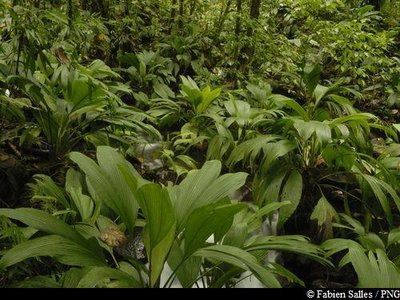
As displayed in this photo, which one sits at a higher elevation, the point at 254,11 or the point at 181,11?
the point at 254,11

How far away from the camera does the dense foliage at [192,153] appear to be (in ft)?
5.37

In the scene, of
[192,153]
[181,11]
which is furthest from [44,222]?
[181,11]

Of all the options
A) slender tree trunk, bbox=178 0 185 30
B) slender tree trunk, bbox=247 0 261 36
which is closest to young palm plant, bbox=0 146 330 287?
slender tree trunk, bbox=247 0 261 36

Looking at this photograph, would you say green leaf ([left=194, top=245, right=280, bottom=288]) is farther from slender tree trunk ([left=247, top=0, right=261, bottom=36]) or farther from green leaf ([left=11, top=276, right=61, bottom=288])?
slender tree trunk ([left=247, top=0, right=261, bottom=36])

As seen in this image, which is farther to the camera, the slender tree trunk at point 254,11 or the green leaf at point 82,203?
the slender tree trunk at point 254,11

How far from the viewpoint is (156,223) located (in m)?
1.53

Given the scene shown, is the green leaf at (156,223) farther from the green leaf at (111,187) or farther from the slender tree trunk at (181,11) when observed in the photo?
the slender tree trunk at (181,11)

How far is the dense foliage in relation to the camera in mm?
1637

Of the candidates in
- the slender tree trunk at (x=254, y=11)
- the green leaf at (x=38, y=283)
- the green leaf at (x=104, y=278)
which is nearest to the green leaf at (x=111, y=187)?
the green leaf at (x=104, y=278)

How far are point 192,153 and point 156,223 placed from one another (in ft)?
6.64

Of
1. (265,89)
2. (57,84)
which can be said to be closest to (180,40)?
(265,89)

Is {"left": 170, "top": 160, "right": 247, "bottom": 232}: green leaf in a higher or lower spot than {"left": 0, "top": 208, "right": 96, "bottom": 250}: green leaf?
higher

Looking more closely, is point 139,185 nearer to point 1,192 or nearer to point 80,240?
point 80,240

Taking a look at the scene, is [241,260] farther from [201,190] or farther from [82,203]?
[82,203]
